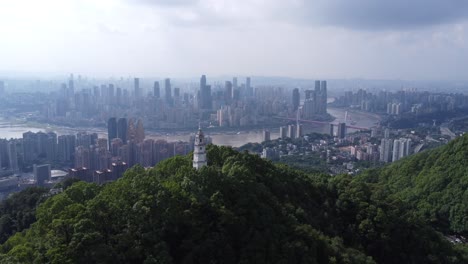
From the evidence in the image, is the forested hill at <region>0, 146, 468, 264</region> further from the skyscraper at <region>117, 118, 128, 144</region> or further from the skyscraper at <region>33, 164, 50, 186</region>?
the skyscraper at <region>117, 118, 128, 144</region>

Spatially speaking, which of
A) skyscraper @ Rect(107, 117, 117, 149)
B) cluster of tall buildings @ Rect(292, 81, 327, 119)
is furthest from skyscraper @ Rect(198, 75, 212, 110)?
skyscraper @ Rect(107, 117, 117, 149)

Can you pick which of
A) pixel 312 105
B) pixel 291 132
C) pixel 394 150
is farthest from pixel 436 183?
pixel 312 105

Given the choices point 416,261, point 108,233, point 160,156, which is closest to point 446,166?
point 416,261

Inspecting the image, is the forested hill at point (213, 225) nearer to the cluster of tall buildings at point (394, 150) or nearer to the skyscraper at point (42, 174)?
the skyscraper at point (42, 174)

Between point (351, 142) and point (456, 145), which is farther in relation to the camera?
point (351, 142)

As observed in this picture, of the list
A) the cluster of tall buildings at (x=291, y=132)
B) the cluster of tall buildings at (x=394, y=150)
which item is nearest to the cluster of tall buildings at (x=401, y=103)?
the cluster of tall buildings at (x=291, y=132)

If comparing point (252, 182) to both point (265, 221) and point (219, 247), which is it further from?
point (219, 247)

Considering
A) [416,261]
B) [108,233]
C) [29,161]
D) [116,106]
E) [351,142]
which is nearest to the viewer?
[108,233]
